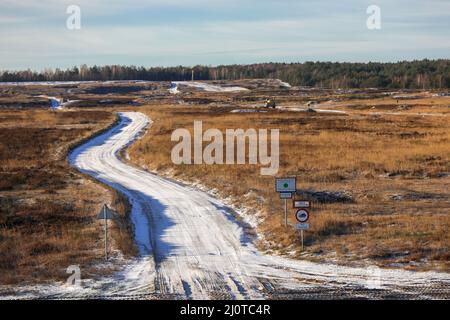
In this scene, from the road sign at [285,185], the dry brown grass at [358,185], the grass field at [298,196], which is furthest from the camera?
the road sign at [285,185]

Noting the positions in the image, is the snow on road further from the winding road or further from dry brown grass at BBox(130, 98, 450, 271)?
dry brown grass at BBox(130, 98, 450, 271)

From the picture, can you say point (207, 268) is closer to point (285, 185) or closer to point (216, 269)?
point (216, 269)

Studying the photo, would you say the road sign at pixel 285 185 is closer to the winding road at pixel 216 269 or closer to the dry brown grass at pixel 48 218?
the winding road at pixel 216 269

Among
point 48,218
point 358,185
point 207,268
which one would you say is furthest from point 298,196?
point 48,218

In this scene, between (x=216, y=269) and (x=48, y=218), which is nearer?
(x=216, y=269)

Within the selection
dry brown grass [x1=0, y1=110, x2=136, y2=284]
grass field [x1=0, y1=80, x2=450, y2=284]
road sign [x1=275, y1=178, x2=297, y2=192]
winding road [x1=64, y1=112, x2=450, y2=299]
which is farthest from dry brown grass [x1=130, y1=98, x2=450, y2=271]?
dry brown grass [x1=0, y1=110, x2=136, y2=284]

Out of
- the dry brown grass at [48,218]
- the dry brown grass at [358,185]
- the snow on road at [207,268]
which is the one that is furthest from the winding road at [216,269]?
the dry brown grass at [48,218]
